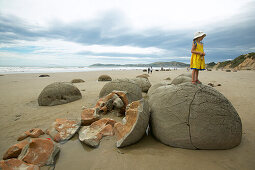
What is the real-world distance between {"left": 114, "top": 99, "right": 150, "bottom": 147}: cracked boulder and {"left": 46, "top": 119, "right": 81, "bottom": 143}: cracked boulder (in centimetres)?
108

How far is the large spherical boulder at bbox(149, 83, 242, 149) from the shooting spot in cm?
248

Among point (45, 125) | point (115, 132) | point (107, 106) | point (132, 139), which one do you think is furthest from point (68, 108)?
point (132, 139)

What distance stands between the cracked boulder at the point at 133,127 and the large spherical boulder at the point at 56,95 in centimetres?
392

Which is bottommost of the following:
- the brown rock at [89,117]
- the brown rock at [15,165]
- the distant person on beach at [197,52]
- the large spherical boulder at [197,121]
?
the brown rock at [15,165]

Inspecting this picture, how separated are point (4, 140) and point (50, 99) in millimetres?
2750

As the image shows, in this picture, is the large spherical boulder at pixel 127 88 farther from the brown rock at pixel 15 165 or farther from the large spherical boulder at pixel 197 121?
the brown rock at pixel 15 165

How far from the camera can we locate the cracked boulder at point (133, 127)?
263 cm

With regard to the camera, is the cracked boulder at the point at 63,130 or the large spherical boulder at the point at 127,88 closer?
the cracked boulder at the point at 63,130

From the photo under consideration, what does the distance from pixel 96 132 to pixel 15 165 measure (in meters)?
1.41

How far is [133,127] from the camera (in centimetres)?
264

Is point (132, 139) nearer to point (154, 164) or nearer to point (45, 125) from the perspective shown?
point (154, 164)

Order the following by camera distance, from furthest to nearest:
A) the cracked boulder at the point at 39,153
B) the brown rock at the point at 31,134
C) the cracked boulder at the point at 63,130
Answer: the brown rock at the point at 31,134 < the cracked boulder at the point at 63,130 < the cracked boulder at the point at 39,153

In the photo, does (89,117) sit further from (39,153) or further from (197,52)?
(197,52)

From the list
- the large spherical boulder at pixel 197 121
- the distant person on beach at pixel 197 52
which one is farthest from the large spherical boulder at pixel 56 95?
the distant person on beach at pixel 197 52
